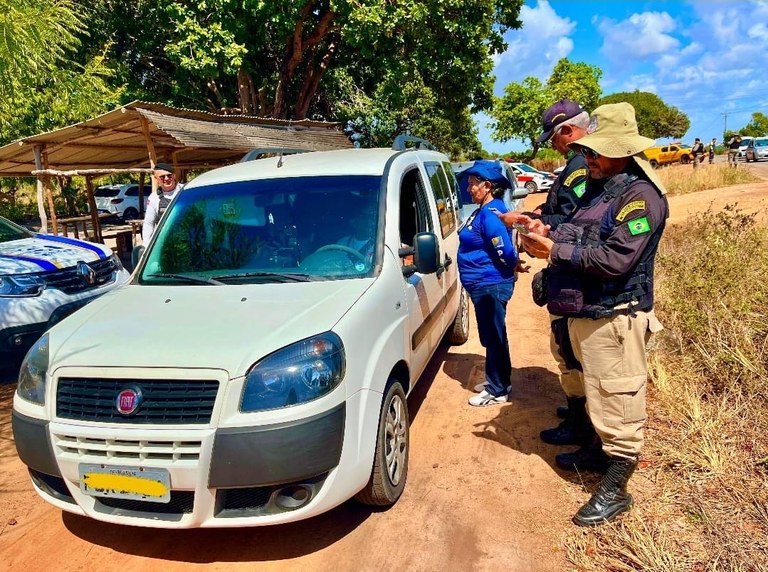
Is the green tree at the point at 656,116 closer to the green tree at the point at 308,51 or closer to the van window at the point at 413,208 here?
the green tree at the point at 308,51

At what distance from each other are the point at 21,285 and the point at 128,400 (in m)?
3.68

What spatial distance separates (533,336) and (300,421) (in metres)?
4.38

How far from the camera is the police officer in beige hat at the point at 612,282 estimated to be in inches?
106

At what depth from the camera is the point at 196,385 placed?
2498mm

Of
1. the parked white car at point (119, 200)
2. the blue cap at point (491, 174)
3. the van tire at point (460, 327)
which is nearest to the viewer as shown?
the blue cap at point (491, 174)

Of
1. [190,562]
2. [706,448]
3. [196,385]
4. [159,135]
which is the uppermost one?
[159,135]

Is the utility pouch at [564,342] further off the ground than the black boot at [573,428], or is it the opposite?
the utility pouch at [564,342]

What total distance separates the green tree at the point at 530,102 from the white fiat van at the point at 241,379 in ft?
133

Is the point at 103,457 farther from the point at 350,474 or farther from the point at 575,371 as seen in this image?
the point at 575,371

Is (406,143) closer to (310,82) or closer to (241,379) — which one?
(241,379)

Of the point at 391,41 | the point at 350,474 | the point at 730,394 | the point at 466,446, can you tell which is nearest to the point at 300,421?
the point at 350,474

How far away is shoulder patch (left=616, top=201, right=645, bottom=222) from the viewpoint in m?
2.67

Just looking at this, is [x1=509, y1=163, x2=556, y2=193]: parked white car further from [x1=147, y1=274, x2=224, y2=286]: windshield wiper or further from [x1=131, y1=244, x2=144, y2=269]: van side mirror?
[x1=147, y1=274, x2=224, y2=286]: windshield wiper

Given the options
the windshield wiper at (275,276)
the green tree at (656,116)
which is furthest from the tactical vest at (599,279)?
the green tree at (656,116)
